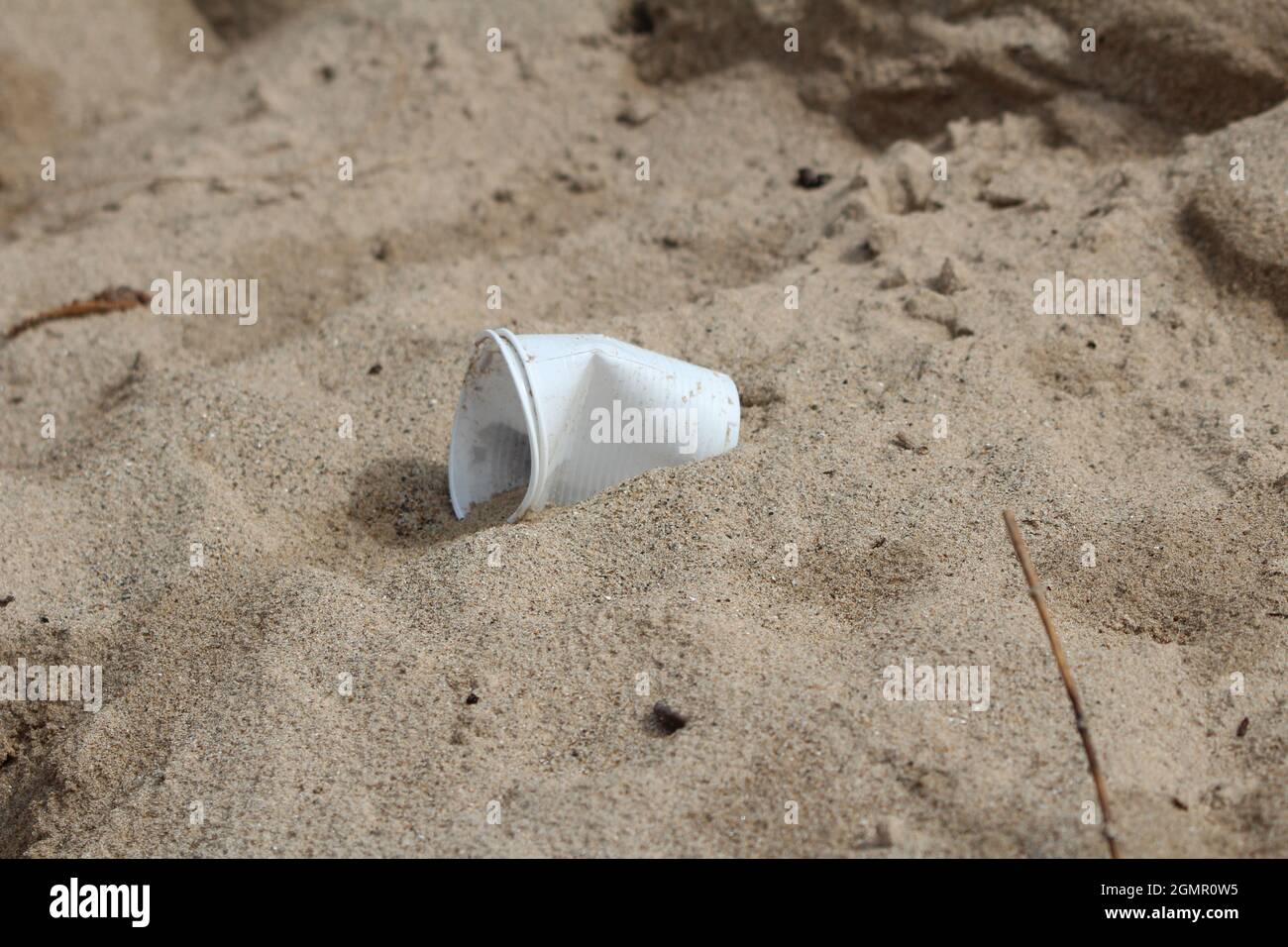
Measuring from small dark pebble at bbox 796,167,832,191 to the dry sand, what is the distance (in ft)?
0.16

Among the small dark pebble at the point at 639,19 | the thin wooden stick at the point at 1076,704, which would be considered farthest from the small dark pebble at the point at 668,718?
the small dark pebble at the point at 639,19

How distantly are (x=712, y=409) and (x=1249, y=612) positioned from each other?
4.29 ft

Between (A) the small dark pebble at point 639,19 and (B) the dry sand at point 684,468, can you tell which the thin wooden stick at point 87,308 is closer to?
(B) the dry sand at point 684,468

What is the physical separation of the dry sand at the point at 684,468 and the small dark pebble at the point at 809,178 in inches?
2.0

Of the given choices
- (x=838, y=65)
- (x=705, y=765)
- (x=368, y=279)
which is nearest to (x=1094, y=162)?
(x=838, y=65)

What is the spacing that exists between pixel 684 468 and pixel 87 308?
235 centimetres

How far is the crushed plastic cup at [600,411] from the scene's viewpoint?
124 inches

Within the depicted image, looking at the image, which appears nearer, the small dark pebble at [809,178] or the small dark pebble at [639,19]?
the small dark pebble at [809,178]

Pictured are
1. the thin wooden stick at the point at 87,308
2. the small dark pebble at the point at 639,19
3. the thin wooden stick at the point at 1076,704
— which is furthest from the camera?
the small dark pebble at the point at 639,19

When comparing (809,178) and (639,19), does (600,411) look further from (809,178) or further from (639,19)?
(639,19)

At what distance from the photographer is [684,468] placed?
322cm

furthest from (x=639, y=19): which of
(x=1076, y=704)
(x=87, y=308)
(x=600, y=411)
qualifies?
(x=1076, y=704)

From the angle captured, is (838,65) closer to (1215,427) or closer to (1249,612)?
(1215,427)
